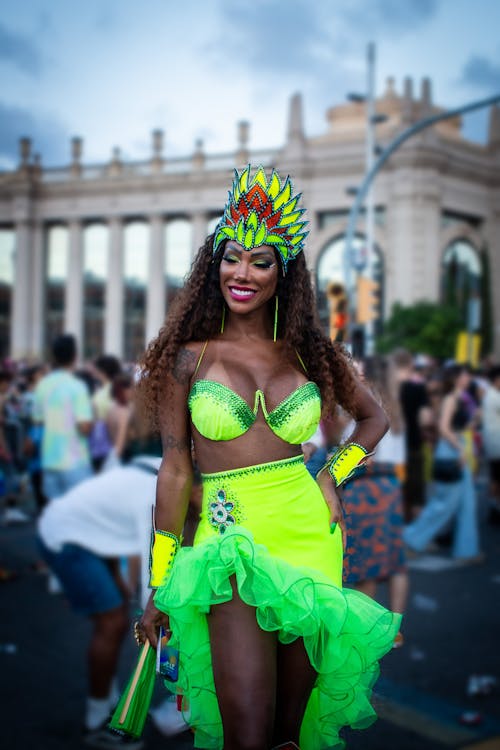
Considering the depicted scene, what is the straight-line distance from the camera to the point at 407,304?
5078 centimetres

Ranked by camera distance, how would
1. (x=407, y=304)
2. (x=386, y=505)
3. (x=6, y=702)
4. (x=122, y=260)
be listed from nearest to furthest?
(x=6, y=702) → (x=386, y=505) → (x=407, y=304) → (x=122, y=260)

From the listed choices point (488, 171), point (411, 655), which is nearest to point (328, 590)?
point (411, 655)

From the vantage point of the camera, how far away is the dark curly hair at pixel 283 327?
117 inches

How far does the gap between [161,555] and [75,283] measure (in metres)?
62.1

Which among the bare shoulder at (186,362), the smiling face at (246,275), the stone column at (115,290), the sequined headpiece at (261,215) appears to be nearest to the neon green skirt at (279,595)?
the bare shoulder at (186,362)

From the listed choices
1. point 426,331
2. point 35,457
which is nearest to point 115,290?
point 426,331

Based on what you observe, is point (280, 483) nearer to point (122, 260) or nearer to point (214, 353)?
point (214, 353)

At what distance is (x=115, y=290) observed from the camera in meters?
61.5

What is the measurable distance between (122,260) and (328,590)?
6018 centimetres

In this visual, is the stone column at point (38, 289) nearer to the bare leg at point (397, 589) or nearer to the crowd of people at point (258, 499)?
the bare leg at point (397, 589)

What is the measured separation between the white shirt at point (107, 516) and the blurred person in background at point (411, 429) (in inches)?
184

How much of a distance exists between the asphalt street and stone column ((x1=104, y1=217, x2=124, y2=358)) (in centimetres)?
5403

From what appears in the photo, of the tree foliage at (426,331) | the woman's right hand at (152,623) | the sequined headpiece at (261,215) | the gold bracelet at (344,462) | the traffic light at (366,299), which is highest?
the tree foliage at (426,331)

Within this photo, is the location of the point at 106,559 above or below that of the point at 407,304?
below
